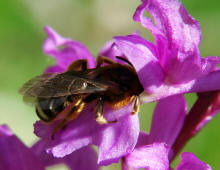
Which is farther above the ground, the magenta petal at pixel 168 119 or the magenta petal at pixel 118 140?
the magenta petal at pixel 118 140

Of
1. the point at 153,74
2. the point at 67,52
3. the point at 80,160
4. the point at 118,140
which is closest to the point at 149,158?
the point at 118,140

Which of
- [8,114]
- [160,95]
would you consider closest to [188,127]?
[160,95]

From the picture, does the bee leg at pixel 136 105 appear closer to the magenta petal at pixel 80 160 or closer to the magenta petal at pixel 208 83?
the magenta petal at pixel 208 83

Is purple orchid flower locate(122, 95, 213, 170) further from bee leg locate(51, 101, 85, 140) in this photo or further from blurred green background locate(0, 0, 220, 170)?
blurred green background locate(0, 0, 220, 170)

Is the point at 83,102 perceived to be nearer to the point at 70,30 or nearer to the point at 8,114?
the point at 8,114

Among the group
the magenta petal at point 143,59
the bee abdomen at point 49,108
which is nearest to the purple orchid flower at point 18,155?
the bee abdomen at point 49,108

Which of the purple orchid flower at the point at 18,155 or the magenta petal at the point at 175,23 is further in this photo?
the purple orchid flower at the point at 18,155

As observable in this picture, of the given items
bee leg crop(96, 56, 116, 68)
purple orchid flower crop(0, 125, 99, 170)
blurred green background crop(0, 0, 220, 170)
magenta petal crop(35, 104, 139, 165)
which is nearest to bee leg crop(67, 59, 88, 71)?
bee leg crop(96, 56, 116, 68)
